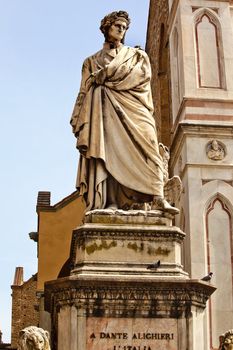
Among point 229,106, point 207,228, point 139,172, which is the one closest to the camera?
point 139,172

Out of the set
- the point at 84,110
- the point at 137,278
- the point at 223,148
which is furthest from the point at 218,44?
the point at 137,278

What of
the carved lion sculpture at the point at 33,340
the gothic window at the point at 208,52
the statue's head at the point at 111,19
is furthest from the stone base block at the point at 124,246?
the gothic window at the point at 208,52

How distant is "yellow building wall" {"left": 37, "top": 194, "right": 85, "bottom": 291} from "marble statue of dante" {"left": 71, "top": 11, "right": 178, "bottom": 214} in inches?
544

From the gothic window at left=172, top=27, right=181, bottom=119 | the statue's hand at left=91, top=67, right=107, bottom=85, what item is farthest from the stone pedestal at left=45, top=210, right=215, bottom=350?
the gothic window at left=172, top=27, right=181, bottom=119

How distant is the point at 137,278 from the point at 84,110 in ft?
7.50

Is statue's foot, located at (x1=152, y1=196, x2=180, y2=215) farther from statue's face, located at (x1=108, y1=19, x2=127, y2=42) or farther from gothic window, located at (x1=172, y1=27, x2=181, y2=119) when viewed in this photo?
gothic window, located at (x1=172, y1=27, x2=181, y2=119)

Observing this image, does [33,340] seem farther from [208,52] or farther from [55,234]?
[55,234]

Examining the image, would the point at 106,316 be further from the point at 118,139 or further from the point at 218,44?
the point at 218,44

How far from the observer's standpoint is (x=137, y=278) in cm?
895

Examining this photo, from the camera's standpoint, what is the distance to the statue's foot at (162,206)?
9.60 meters

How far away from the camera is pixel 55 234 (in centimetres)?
2452

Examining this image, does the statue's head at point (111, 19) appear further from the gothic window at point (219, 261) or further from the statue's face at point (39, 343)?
the gothic window at point (219, 261)

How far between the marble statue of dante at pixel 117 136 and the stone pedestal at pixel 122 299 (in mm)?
672

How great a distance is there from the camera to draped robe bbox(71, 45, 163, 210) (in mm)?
9773
